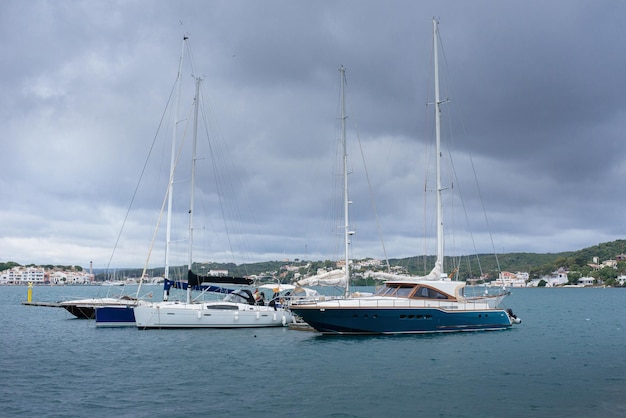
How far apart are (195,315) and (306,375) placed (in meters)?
17.9

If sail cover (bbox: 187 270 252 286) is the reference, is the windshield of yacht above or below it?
below

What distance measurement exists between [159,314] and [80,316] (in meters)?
19.7

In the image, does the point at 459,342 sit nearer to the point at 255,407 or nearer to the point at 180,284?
the point at 255,407

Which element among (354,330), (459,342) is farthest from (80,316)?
(459,342)

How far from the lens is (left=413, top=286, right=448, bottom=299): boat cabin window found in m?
37.1

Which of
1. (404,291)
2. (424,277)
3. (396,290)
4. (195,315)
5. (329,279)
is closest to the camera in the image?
(404,291)

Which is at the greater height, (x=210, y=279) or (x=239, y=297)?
(x=210, y=279)

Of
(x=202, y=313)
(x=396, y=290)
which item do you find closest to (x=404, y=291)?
(x=396, y=290)

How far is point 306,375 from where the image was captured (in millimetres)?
24672

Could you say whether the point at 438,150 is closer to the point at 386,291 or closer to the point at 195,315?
the point at 386,291

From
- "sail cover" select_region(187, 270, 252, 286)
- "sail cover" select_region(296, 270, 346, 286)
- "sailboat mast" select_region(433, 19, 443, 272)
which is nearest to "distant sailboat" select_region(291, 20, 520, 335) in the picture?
"sailboat mast" select_region(433, 19, 443, 272)

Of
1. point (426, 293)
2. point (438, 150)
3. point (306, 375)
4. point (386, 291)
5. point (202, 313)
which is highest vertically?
point (438, 150)

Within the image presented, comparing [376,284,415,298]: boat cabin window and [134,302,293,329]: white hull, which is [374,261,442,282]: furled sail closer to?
[376,284,415,298]: boat cabin window

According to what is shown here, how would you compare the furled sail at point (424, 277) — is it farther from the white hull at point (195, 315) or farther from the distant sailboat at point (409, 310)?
the white hull at point (195, 315)
